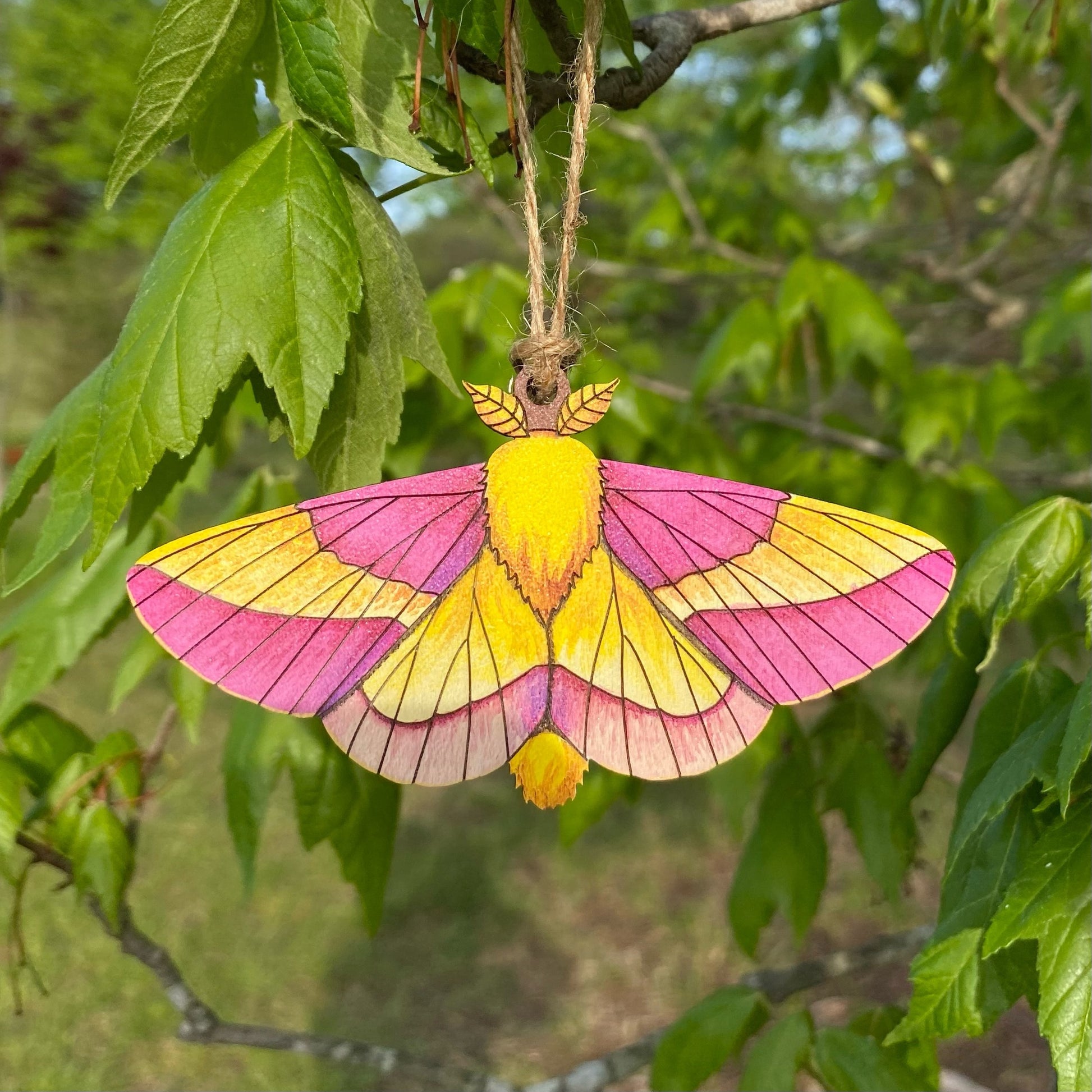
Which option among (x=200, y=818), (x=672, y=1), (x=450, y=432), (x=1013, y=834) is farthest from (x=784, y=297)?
(x=200, y=818)

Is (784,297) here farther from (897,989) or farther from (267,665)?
(897,989)

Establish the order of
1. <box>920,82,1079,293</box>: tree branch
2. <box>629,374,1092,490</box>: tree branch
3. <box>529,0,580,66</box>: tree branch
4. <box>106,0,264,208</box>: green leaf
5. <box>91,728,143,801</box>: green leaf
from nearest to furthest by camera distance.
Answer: <box>106,0,264,208</box>: green leaf < <box>529,0,580,66</box>: tree branch < <box>91,728,143,801</box>: green leaf < <box>629,374,1092,490</box>: tree branch < <box>920,82,1079,293</box>: tree branch

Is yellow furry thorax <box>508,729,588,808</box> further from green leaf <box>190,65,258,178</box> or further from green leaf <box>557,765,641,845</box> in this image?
green leaf <box>557,765,641,845</box>

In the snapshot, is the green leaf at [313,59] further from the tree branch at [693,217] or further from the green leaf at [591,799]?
the tree branch at [693,217]

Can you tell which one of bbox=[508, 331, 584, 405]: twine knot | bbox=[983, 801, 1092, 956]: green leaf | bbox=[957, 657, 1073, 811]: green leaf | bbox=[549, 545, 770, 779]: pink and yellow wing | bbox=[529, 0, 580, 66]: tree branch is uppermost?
bbox=[529, 0, 580, 66]: tree branch

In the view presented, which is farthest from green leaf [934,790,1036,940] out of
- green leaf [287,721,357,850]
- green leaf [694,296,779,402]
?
green leaf [694,296,779,402]

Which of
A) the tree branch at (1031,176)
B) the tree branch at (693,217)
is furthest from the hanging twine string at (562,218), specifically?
the tree branch at (1031,176)
